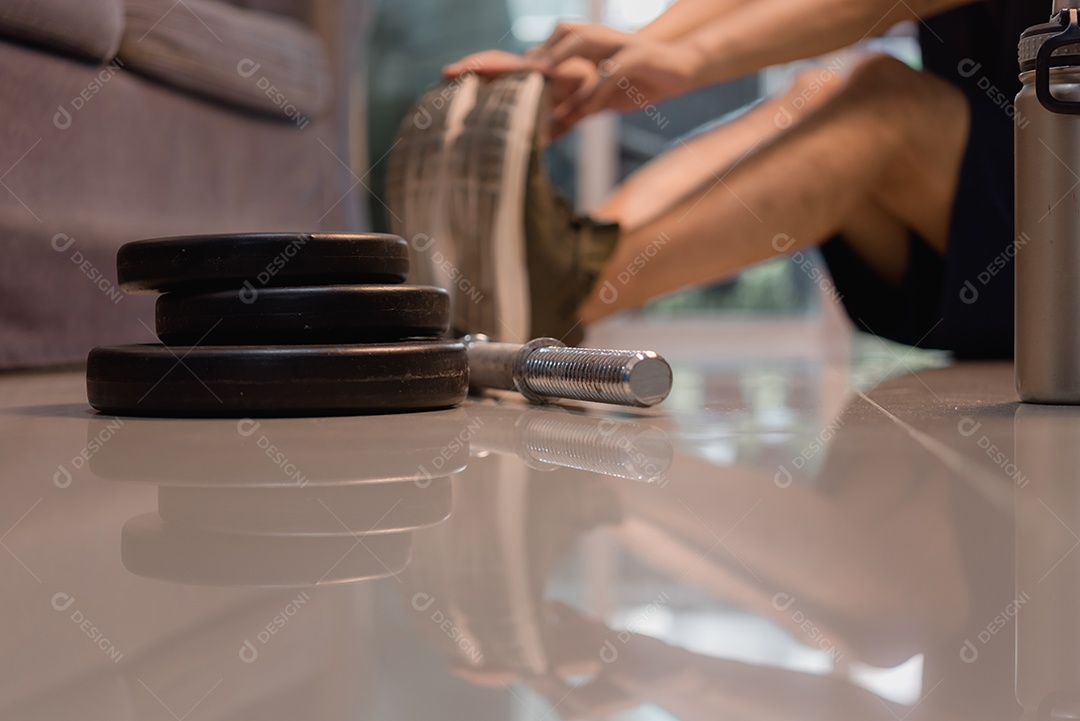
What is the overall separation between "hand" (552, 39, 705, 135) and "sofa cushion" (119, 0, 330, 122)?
34.3 inches

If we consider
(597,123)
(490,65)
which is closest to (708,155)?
(490,65)

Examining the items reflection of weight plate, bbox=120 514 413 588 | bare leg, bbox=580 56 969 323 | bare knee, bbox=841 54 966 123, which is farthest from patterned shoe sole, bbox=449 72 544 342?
reflection of weight plate, bbox=120 514 413 588

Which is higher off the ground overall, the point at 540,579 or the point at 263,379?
the point at 540,579

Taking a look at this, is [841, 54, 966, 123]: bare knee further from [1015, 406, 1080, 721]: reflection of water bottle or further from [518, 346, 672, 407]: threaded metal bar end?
[1015, 406, 1080, 721]: reflection of water bottle

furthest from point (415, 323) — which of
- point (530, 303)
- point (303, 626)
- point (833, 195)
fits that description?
point (833, 195)

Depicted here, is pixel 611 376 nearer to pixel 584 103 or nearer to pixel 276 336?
pixel 276 336

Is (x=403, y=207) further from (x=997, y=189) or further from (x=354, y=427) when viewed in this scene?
(x=997, y=189)

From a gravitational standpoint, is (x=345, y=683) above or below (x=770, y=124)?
above

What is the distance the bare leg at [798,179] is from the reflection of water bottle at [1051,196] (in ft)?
2.24

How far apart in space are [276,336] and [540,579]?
63 centimetres

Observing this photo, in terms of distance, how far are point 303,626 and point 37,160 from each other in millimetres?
1515

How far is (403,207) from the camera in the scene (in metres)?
1.45

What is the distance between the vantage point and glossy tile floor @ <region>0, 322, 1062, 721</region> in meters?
0.29

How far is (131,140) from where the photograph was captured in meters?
1.84
